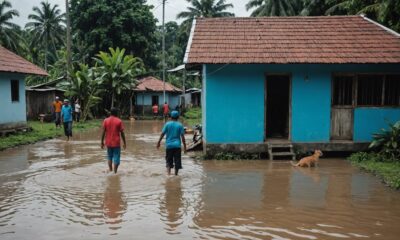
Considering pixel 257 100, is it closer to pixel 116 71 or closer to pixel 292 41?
pixel 292 41

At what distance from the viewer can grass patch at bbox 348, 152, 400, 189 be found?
30.1ft

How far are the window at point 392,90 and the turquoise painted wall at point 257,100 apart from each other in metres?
0.24

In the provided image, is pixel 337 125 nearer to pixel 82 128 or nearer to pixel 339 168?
pixel 339 168

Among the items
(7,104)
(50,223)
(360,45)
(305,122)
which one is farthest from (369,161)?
(7,104)

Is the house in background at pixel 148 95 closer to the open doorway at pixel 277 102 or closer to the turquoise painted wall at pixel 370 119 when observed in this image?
the open doorway at pixel 277 102

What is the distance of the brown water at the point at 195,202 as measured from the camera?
6000 mm

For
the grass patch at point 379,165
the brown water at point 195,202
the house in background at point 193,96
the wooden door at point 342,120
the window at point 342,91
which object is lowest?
the brown water at point 195,202

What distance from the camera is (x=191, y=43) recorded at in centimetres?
1294

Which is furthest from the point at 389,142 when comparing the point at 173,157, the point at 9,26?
the point at 9,26

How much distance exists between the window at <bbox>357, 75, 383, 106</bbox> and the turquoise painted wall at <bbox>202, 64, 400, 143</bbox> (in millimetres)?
268

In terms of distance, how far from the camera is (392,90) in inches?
506

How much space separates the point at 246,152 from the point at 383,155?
13.5ft

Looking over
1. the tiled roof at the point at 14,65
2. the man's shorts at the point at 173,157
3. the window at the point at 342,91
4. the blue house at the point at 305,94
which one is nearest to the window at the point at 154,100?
the tiled roof at the point at 14,65

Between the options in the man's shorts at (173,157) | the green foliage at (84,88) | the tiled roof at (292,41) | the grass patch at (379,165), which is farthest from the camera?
the green foliage at (84,88)
